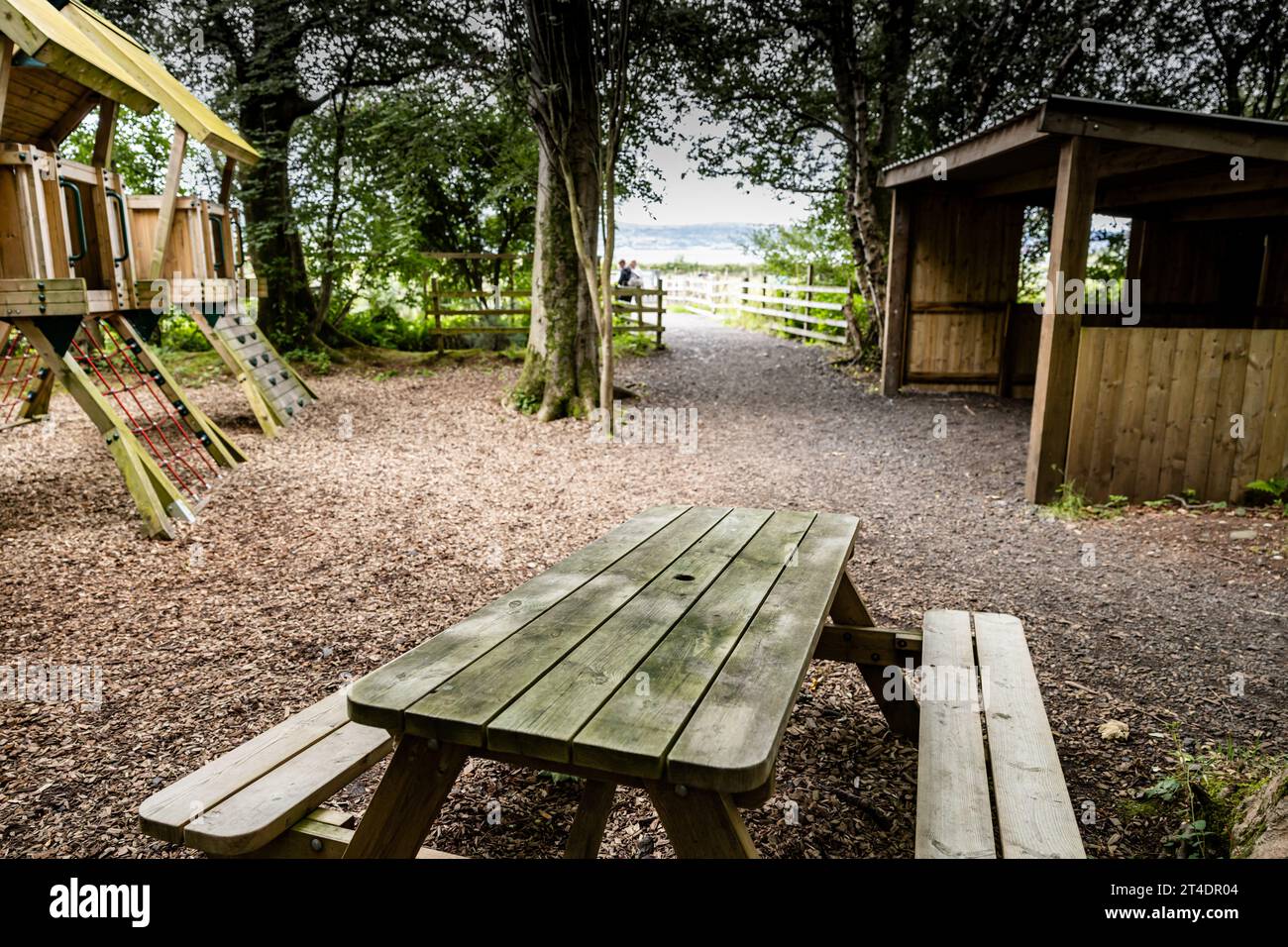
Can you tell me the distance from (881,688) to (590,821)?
1412 mm

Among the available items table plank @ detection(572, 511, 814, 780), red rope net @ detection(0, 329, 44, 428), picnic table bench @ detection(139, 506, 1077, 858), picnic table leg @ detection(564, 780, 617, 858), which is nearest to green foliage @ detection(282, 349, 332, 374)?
red rope net @ detection(0, 329, 44, 428)

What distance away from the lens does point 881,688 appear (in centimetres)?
326

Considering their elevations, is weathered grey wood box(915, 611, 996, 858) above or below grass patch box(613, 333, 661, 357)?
below

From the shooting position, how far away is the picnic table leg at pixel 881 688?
3.22m

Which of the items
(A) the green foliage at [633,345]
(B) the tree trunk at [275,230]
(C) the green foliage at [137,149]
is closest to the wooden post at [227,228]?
(B) the tree trunk at [275,230]

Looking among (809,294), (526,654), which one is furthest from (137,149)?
(526,654)

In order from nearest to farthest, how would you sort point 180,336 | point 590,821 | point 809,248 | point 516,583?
point 590,821
point 516,583
point 180,336
point 809,248

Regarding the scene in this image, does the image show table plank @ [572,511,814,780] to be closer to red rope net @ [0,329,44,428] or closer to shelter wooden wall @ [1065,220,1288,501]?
shelter wooden wall @ [1065,220,1288,501]

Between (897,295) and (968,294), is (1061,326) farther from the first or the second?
(968,294)

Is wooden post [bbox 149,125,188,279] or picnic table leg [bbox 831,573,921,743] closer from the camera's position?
picnic table leg [bbox 831,573,921,743]

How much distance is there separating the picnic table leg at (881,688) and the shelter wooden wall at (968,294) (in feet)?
30.6

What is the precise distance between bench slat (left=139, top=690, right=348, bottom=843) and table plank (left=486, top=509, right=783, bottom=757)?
73 cm

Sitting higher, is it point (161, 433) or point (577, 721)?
point (577, 721)

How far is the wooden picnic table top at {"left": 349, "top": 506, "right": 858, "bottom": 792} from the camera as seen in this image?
1.56 m
